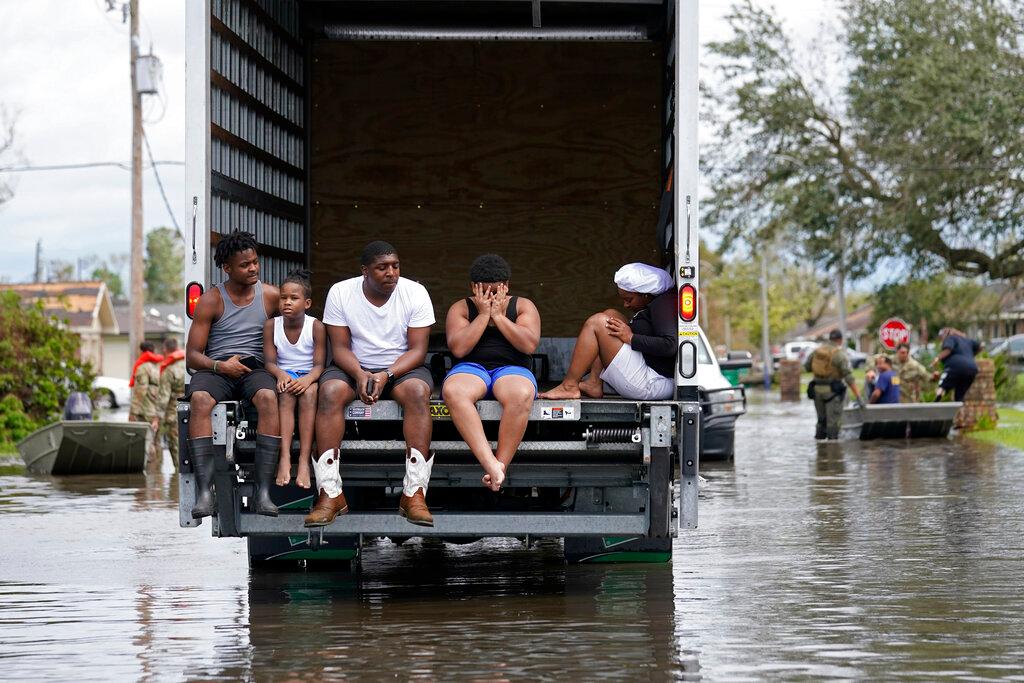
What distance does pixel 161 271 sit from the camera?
456 ft

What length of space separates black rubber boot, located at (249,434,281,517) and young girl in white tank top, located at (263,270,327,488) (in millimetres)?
41

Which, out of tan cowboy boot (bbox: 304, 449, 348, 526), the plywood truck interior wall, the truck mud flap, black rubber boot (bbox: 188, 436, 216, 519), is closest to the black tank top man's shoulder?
tan cowboy boot (bbox: 304, 449, 348, 526)

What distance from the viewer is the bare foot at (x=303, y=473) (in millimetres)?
8609

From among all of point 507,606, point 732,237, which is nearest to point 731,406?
point 507,606

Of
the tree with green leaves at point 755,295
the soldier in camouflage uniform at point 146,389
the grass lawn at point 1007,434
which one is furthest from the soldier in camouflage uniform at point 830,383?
the tree with green leaves at point 755,295

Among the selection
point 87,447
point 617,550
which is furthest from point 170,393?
point 617,550

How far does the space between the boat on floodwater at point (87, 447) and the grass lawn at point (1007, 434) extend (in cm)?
1183

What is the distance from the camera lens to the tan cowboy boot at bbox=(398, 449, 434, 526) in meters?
8.45

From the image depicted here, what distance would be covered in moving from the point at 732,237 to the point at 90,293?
38.5m

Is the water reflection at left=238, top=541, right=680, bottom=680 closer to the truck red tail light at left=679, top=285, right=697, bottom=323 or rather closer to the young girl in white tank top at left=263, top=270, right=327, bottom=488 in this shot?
the young girl in white tank top at left=263, top=270, right=327, bottom=488

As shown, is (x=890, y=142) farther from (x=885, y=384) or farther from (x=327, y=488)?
(x=327, y=488)

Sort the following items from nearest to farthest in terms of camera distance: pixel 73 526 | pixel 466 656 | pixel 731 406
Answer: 1. pixel 466 656
2. pixel 73 526
3. pixel 731 406

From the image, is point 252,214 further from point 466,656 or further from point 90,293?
point 90,293

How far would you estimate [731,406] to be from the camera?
65.6 ft
